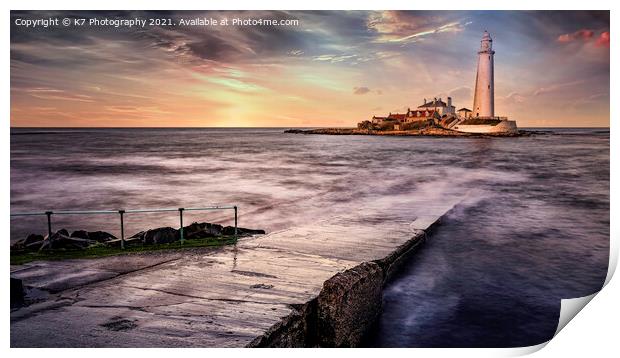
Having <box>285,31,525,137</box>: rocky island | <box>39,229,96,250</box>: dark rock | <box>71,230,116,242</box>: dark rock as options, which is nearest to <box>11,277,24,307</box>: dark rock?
<box>39,229,96,250</box>: dark rock

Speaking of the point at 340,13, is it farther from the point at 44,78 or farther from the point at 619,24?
the point at 44,78

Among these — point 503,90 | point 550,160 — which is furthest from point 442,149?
point 503,90

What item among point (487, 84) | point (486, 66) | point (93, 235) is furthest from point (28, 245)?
point (487, 84)

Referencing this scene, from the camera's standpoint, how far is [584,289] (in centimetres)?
487

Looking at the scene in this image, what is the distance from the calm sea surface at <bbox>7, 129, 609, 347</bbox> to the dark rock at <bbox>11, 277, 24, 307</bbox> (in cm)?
158

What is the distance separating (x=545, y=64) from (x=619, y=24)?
148 centimetres

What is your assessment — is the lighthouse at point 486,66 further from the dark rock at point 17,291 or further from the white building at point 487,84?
the dark rock at point 17,291

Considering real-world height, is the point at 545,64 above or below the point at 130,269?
above

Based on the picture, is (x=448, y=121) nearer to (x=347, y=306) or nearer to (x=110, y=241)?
(x=110, y=241)

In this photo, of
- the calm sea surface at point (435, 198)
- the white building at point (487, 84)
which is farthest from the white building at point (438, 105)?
the calm sea surface at point (435, 198)

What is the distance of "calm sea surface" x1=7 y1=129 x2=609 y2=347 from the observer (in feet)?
14.1

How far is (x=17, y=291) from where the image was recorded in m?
3.16

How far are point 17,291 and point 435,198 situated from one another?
24.6ft

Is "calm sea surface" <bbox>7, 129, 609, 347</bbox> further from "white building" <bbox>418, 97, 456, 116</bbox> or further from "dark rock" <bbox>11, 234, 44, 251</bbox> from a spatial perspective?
"white building" <bbox>418, 97, 456, 116</bbox>
